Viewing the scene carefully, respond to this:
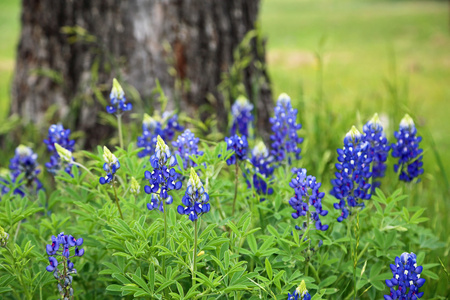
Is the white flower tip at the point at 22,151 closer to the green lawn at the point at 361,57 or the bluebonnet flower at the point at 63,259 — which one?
the bluebonnet flower at the point at 63,259

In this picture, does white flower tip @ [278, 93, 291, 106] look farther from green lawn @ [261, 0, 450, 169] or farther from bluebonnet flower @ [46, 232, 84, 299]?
green lawn @ [261, 0, 450, 169]

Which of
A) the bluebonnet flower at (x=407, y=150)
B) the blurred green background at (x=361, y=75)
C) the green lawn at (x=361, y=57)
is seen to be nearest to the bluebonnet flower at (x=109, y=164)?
the bluebonnet flower at (x=407, y=150)

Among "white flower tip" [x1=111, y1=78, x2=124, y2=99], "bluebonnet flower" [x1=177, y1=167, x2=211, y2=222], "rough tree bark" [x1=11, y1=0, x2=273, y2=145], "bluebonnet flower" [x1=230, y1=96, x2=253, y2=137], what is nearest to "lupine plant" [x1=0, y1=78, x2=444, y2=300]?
"bluebonnet flower" [x1=177, y1=167, x2=211, y2=222]

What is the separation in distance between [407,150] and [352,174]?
54 centimetres

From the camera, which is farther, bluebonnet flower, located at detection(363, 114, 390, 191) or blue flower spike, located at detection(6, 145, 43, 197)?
blue flower spike, located at detection(6, 145, 43, 197)

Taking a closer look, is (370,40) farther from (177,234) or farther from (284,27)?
(177,234)

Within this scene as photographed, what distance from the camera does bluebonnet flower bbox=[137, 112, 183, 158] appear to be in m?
2.71

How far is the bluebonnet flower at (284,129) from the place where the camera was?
272 centimetres

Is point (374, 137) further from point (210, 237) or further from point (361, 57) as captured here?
point (361, 57)

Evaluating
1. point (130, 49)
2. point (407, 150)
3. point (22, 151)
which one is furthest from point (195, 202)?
point (130, 49)

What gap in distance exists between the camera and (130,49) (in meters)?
4.13

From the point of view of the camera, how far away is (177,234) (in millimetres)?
1880

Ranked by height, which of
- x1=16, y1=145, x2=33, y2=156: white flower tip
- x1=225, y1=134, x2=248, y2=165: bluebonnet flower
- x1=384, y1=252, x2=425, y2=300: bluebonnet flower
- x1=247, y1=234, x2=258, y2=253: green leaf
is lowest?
x1=384, y1=252, x2=425, y2=300: bluebonnet flower

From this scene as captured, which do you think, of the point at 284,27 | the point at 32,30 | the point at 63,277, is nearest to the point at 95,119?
the point at 32,30
